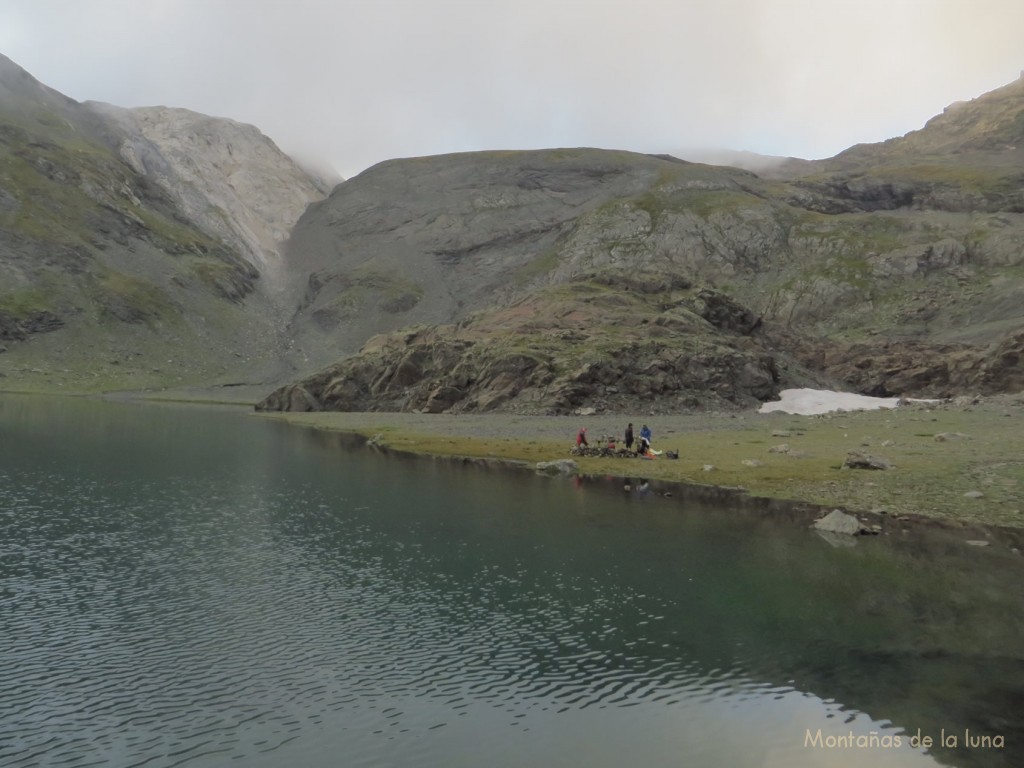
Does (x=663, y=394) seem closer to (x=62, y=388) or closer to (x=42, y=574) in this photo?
(x=42, y=574)

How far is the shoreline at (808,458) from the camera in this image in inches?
1497

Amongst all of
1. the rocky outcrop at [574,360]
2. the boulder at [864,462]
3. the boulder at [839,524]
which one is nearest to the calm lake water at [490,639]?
the boulder at [839,524]

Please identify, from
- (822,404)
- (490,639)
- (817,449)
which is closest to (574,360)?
(822,404)

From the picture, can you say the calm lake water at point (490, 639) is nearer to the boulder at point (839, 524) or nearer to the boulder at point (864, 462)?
the boulder at point (839, 524)

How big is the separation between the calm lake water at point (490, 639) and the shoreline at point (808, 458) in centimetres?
444

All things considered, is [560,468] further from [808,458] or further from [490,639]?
[490,639]

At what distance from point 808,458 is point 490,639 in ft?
122

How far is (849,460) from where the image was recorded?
47.6m

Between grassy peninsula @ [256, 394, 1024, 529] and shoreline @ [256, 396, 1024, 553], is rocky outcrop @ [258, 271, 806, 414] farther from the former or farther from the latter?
shoreline @ [256, 396, 1024, 553]

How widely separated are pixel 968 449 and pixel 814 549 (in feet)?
84.9

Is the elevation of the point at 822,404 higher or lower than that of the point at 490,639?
higher

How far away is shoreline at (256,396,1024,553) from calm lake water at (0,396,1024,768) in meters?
4.44

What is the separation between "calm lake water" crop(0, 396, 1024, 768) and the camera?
16.7 meters

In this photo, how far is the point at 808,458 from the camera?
53.2 meters
